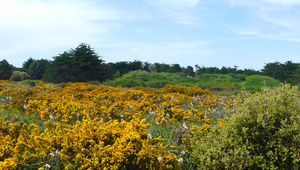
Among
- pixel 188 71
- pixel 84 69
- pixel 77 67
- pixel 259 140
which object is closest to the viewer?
pixel 259 140

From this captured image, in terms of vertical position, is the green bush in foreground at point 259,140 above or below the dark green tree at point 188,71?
below

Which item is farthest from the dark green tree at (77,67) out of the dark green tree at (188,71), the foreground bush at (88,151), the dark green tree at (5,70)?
the dark green tree at (188,71)

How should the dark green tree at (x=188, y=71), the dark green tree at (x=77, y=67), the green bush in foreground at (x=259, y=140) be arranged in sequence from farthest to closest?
the dark green tree at (x=188, y=71)
the dark green tree at (x=77, y=67)
the green bush in foreground at (x=259, y=140)

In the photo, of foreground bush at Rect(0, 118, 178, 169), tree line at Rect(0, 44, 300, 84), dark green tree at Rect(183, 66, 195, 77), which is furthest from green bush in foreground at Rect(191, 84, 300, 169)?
dark green tree at Rect(183, 66, 195, 77)

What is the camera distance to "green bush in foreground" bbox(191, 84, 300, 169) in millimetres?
3345

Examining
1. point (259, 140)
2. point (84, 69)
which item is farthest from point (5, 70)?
point (259, 140)

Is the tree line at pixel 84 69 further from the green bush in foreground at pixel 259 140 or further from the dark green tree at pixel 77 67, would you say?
the green bush in foreground at pixel 259 140

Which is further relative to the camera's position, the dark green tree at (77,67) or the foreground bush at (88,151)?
the dark green tree at (77,67)

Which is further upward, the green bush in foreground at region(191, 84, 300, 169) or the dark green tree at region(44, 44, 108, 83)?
the dark green tree at region(44, 44, 108, 83)

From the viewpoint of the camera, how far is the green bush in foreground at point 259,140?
3345 mm

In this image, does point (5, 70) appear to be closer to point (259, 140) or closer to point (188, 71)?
point (188, 71)

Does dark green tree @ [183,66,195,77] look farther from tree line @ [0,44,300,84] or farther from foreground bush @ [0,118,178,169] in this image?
foreground bush @ [0,118,178,169]

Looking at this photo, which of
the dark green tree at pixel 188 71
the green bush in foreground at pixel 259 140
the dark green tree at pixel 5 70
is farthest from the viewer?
the dark green tree at pixel 188 71

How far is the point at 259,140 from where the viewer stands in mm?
3578
